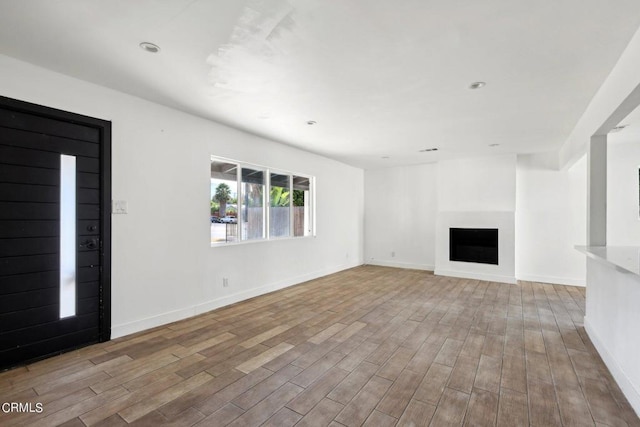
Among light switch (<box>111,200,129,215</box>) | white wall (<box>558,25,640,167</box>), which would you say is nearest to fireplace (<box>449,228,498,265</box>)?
white wall (<box>558,25,640,167</box>)

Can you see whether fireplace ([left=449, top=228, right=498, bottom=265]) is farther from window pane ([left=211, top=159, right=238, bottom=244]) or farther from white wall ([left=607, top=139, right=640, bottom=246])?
window pane ([left=211, top=159, right=238, bottom=244])

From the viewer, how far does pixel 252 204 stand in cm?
479

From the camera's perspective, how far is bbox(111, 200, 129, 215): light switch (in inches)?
123

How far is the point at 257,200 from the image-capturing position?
4898 mm

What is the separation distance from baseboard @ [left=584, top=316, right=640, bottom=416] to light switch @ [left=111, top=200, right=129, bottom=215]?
180 inches

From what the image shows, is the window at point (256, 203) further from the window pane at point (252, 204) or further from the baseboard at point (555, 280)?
the baseboard at point (555, 280)

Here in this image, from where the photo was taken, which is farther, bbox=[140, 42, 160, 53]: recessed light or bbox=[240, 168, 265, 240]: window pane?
bbox=[240, 168, 265, 240]: window pane

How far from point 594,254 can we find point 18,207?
5.06 m

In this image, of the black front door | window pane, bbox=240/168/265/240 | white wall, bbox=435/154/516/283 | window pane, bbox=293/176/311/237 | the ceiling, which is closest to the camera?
the ceiling

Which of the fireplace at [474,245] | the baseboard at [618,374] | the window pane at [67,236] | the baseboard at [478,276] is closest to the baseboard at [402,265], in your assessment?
the baseboard at [478,276]

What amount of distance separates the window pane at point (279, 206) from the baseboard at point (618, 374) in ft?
14.1

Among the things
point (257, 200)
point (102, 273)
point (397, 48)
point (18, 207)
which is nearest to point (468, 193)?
point (257, 200)

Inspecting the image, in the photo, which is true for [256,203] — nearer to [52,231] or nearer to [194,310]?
[194,310]

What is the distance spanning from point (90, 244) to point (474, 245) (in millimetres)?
6444
